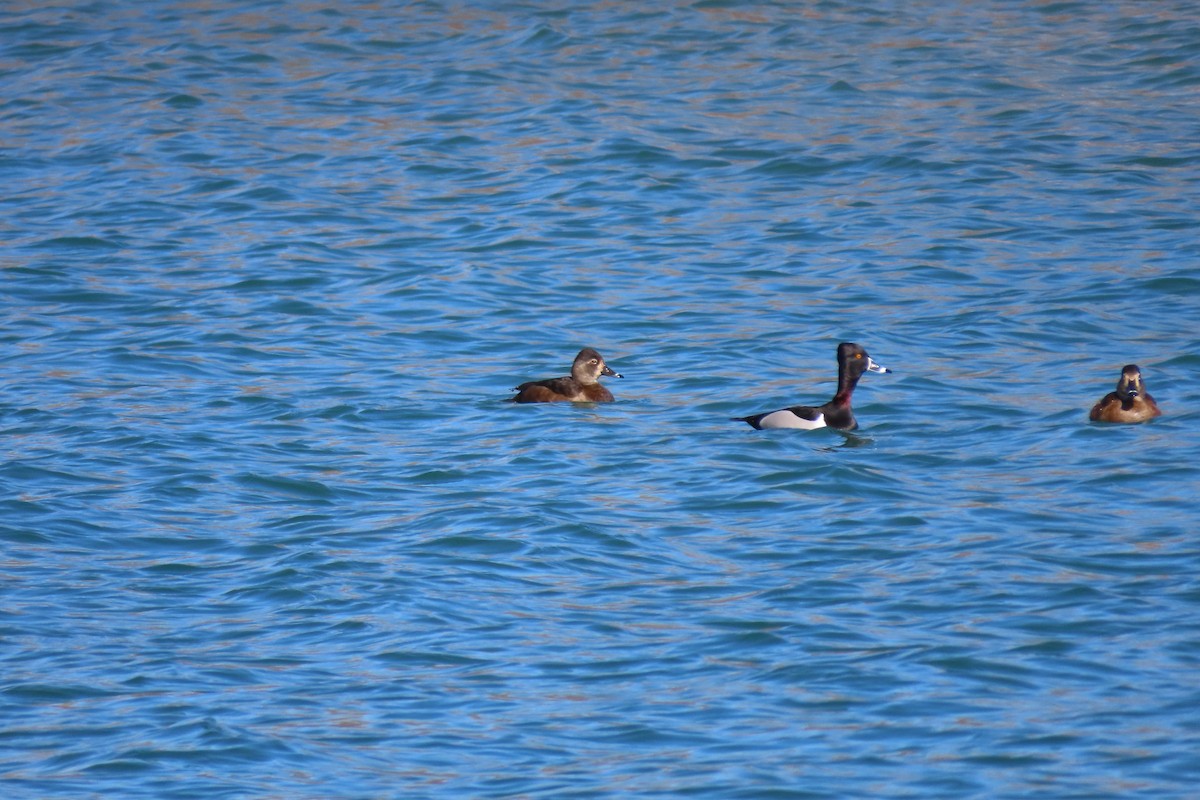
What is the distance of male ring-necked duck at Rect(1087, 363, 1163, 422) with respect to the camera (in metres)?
11.1

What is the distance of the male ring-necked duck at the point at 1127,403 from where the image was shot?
11078mm

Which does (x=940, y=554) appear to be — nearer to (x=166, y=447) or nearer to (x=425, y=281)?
(x=166, y=447)

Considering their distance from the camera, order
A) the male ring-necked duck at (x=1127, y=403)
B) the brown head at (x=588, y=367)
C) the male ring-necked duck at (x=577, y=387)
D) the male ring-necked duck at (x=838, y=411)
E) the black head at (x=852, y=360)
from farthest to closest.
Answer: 1. the brown head at (x=588, y=367)
2. the male ring-necked duck at (x=577, y=387)
3. the black head at (x=852, y=360)
4. the male ring-necked duck at (x=838, y=411)
5. the male ring-necked duck at (x=1127, y=403)

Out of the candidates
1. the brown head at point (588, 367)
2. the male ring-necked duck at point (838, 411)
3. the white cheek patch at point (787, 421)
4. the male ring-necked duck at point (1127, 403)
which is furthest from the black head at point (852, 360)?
the brown head at point (588, 367)

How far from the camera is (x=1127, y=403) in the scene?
11.1 meters

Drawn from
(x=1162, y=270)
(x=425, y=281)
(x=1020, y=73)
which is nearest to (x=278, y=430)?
(x=425, y=281)

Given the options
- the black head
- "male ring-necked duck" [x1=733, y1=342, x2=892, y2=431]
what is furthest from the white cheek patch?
the black head

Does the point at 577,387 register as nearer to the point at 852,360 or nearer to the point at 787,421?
the point at 787,421

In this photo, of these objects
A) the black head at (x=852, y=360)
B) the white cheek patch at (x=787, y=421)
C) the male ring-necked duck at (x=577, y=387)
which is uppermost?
the black head at (x=852, y=360)

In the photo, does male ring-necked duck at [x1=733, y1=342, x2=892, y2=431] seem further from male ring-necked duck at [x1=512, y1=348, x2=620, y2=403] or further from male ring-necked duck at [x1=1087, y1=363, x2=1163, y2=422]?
male ring-necked duck at [x1=1087, y1=363, x2=1163, y2=422]

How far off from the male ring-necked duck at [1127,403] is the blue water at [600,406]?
10 cm

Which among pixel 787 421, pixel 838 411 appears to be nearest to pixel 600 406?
pixel 787 421

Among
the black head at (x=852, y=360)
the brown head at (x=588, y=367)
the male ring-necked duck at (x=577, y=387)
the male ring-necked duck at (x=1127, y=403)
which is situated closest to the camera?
the male ring-necked duck at (x=1127, y=403)

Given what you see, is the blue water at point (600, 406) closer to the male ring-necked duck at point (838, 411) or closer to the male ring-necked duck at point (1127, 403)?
the male ring-necked duck at point (1127, 403)
